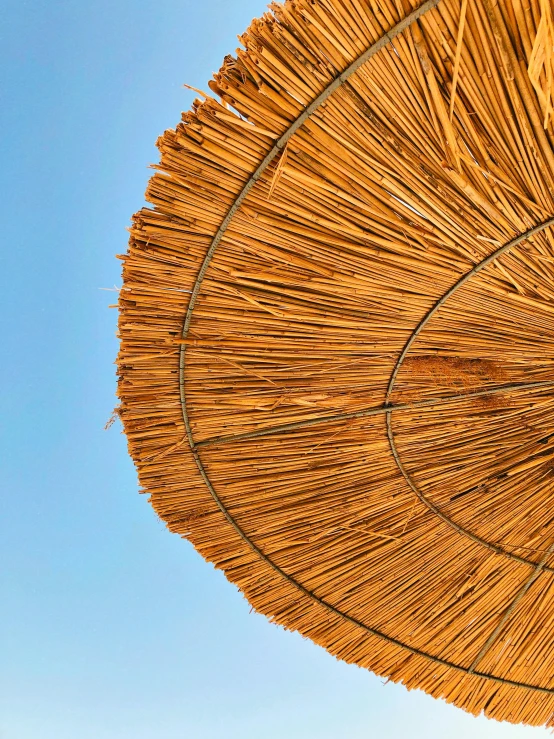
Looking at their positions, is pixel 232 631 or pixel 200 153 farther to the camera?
pixel 232 631

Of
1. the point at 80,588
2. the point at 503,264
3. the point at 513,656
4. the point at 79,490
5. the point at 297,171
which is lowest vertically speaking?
the point at 513,656

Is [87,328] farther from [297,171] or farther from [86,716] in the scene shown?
[297,171]

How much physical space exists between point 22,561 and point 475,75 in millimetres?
10381

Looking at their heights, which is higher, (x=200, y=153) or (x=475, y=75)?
(x=200, y=153)

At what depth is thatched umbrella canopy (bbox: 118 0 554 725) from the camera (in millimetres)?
2877

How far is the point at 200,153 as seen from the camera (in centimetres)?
308

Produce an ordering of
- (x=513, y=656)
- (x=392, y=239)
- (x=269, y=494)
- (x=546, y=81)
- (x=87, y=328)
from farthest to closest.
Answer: (x=87, y=328)
(x=513, y=656)
(x=269, y=494)
(x=392, y=239)
(x=546, y=81)

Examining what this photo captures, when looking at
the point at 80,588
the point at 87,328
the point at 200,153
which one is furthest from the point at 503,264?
the point at 80,588

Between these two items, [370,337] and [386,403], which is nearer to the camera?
[370,337]

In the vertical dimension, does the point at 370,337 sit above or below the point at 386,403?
above

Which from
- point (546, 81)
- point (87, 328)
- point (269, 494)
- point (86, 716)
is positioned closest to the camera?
point (546, 81)

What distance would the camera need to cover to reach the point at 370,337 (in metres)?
3.87

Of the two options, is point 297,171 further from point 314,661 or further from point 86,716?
point 86,716

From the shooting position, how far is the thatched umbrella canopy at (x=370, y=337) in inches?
113
